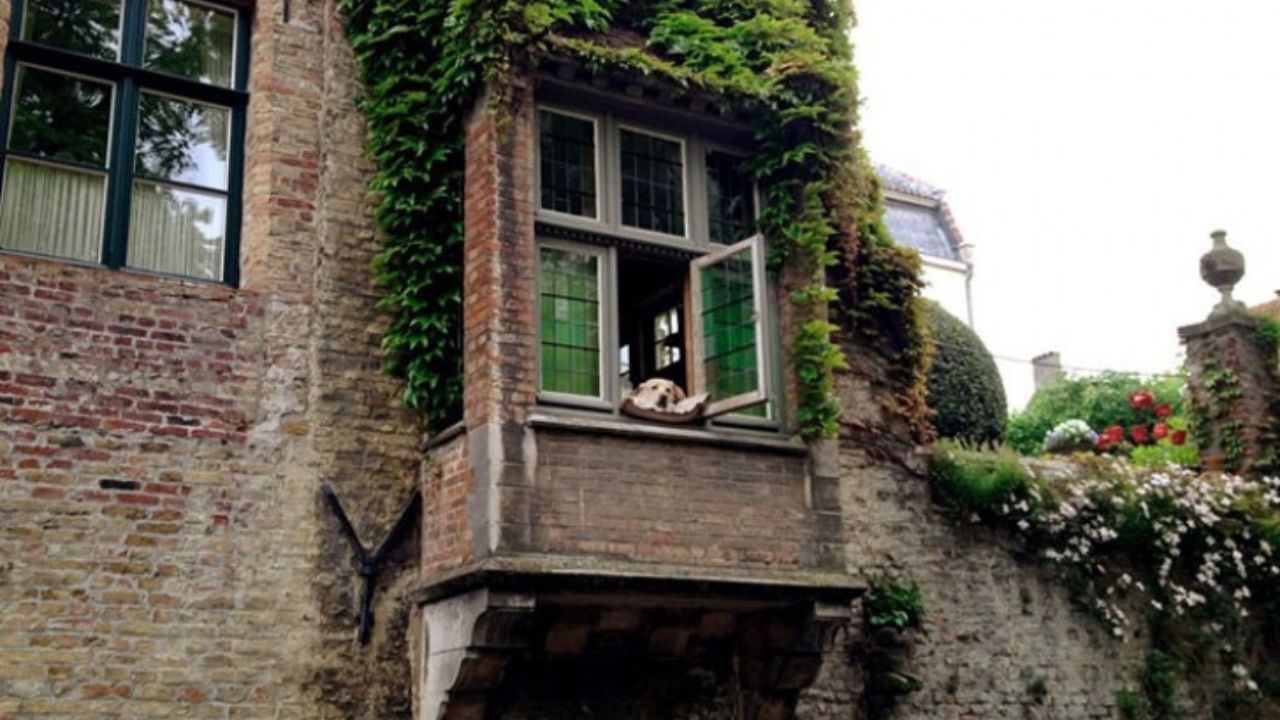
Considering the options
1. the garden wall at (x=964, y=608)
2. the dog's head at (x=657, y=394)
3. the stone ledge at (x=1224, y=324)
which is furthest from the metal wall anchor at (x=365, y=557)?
the stone ledge at (x=1224, y=324)

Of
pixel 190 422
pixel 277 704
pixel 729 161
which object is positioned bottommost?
pixel 277 704

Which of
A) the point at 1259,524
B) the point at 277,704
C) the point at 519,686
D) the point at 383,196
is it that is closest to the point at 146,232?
the point at 383,196

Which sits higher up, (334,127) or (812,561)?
(334,127)

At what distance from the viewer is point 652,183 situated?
9750mm

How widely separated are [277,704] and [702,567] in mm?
2714

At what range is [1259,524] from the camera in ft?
41.5

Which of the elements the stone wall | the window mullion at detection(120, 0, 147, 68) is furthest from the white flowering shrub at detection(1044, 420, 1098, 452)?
the window mullion at detection(120, 0, 147, 68)

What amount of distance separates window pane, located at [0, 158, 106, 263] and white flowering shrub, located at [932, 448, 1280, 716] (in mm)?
6611

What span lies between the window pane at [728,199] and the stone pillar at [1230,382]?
20.2 feet

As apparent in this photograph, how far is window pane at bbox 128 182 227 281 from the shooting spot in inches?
352

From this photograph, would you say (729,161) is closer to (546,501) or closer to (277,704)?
(546,501)

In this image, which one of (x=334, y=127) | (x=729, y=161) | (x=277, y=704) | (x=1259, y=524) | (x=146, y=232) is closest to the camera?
(x=277, y=704)

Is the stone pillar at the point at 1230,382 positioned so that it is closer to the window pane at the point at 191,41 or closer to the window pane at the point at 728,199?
the window pane at the point at 728,199

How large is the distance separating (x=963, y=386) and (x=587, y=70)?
7009mm
